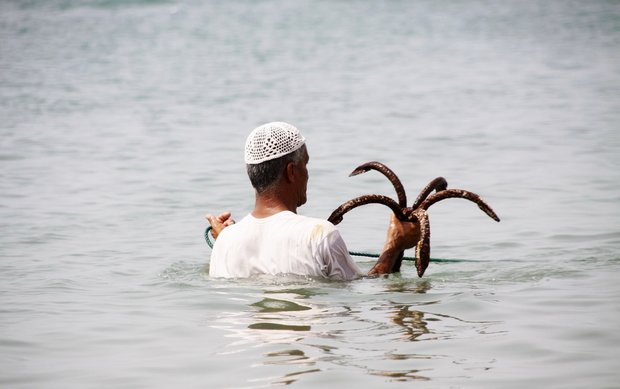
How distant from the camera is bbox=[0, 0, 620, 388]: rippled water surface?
6.58 meters

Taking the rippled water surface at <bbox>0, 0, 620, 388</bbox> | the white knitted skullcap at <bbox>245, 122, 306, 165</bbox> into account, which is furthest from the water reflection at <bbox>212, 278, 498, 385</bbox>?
the white knitted skullcap at <bbox>245, 122, 306, 165</bbox>

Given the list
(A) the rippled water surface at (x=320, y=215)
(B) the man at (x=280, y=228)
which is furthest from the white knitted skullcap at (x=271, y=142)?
(A) the rippled water surface at (x=320, y=215)

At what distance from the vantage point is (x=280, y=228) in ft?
23.3

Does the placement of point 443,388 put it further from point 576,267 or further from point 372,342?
point 576,267

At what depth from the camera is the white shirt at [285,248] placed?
7062 millimetres

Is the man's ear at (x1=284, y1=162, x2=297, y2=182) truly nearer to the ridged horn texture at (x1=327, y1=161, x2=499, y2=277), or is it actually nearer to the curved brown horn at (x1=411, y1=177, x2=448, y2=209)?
the ridged horn texture at (x1=327, y1=161, x2=499, y2=277)

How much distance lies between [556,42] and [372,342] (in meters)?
29.3

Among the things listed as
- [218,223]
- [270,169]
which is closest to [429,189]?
[270,169]

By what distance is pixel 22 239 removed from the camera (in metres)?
11.3

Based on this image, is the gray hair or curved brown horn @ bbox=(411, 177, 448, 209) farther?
curved brown horn @ bbox=(411, 177, 448, 209)

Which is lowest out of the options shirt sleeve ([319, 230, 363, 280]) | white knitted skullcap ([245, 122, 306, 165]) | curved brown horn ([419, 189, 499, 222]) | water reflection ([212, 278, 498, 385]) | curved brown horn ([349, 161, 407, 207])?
water reflection ([212, 278, 498, 385])

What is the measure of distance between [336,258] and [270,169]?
25.8 inches

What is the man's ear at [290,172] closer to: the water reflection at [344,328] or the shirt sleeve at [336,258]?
the shirt sleeve at [336,258]

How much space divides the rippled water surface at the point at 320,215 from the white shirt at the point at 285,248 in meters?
0.20
